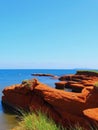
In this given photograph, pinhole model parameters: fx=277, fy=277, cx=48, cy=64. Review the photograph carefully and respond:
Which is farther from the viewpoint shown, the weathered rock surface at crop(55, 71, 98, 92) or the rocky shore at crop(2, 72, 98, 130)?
the weathered rock surface at crop(55, 71, 98, 92)

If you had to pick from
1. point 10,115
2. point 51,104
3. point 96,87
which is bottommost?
point 10,115

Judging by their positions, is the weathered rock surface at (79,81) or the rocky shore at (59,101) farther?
the weathered rock surface at (79,81)

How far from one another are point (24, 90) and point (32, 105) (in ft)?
6.05

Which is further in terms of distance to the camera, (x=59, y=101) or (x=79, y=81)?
(x=79, y=81)

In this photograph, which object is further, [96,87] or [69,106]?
[69,106]

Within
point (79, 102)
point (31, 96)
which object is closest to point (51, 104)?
point (79, 102)

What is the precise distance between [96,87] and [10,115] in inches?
288

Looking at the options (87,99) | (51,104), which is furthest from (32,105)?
(87,99)

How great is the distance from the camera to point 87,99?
12266 mm

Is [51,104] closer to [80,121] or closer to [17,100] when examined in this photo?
[80,121]

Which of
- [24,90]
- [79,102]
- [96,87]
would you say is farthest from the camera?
[24,90]

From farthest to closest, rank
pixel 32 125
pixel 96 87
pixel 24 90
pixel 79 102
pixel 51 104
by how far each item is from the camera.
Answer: pixel 24 90, pixel 51 104, pixel 79 102, pixel 96 87, pixel 32 125

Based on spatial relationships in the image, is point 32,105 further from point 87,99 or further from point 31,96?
point 87,99

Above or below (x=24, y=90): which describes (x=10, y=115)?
below
